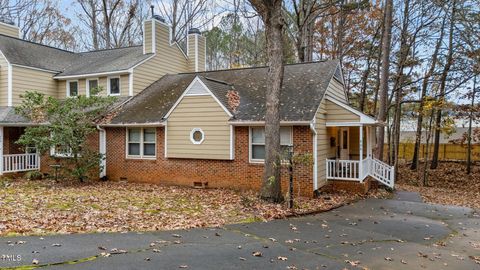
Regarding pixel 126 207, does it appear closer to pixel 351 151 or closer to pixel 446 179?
pixel 351 151

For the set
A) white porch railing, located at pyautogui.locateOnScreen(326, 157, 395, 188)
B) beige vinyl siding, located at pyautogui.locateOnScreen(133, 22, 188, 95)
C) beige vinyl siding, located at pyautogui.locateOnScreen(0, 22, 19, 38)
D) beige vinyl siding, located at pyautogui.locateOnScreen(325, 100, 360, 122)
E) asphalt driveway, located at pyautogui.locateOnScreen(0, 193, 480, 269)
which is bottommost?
asphalt driveway, located at pyautogui.locateOnScreen(0, 193, 480, 269)

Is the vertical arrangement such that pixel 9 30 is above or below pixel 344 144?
above

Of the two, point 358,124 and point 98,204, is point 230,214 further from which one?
point 358,124

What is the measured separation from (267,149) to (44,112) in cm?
1143

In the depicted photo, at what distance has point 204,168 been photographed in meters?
15.1

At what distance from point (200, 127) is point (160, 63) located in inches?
301

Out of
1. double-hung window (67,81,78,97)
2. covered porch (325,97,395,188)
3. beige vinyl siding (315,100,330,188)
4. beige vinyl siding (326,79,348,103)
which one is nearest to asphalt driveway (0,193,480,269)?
beige vinyl siding (315,100,330,188)

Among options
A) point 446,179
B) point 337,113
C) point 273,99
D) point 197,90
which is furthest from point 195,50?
point 446,179

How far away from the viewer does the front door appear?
56.3ft

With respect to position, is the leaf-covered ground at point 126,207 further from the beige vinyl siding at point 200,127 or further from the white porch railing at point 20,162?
the white porch railing at point 20,162

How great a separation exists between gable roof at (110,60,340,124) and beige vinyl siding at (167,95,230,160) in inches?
19.9

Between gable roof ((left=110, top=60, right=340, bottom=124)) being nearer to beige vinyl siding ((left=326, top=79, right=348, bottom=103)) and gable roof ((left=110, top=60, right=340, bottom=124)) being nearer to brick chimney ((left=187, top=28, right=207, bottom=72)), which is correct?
beige vinyl siding ((left=326, top=79, right=348, bottom=103))

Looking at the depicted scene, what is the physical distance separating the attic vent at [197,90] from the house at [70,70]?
5.19 m

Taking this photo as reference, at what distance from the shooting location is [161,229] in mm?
8102
